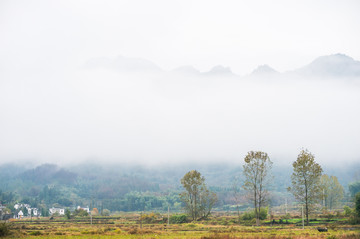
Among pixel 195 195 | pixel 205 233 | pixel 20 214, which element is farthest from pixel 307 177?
pixel 20 214

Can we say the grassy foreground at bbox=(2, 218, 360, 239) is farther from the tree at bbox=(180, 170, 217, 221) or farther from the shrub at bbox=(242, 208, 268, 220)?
the tree at bbox=(180, 170, 217, 221)

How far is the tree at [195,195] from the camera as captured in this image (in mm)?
106000

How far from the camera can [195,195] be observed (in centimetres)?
10625

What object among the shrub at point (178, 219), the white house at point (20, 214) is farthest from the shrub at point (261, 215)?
the white house at point (20, 214)

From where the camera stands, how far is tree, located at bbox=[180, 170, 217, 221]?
10600cm

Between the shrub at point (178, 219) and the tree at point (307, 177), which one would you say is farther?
the shrub at point (178, 219)

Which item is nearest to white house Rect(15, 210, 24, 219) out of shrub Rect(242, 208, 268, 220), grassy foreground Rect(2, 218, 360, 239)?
grassy foreground Rect(2, 218, 360, 239)

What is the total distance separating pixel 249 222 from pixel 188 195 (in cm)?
2588

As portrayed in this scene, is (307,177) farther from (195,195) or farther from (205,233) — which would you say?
(195,195)

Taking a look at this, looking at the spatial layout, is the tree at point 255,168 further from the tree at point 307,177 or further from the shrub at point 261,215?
the tree at point 307,177

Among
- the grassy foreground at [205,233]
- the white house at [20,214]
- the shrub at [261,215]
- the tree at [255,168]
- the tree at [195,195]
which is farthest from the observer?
the white house at [20,214]

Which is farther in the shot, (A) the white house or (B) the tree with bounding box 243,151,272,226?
(A) the white house

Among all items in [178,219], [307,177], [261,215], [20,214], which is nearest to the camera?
[307,177]

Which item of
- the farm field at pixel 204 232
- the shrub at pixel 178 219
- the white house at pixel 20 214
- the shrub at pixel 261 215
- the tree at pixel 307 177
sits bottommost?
the white house at pixel 20 214
